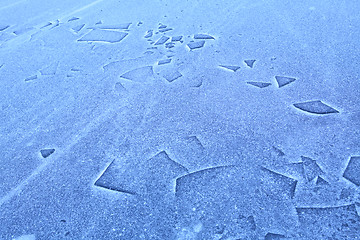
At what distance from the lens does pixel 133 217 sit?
1.97 m

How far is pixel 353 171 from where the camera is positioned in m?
2.06

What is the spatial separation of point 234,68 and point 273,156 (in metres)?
1.41

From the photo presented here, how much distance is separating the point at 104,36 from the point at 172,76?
5.96 feet

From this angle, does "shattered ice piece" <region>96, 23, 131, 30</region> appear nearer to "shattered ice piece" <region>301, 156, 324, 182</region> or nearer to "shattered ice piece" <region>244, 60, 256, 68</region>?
"shattered ice piece" <region>244, 60, 256, 68</region>

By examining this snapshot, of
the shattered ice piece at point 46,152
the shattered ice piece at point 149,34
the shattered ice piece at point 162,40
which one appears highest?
the shattered ice piece at point 149,34

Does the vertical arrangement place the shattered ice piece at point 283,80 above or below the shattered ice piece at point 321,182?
above

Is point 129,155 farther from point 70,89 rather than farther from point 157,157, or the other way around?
point 70,89

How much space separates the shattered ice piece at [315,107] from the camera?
260cm

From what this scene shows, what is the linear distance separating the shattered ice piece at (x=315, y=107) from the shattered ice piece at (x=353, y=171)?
571 millimetres

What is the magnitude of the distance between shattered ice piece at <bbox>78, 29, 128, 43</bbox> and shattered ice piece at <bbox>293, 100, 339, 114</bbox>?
285cm

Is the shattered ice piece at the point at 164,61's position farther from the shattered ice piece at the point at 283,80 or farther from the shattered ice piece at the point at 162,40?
the shattered ice piece at the point at 283,80

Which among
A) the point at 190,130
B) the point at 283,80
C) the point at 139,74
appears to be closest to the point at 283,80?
the point at 283,80

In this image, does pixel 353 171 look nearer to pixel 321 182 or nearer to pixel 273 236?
pixel 321 182

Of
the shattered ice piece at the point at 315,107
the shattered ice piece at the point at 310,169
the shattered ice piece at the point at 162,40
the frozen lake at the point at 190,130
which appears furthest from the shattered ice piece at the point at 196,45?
the shattered ice piece at the point at 310,169
